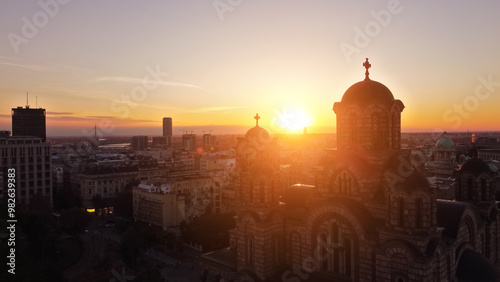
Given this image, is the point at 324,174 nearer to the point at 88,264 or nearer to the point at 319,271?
the point at 319,271

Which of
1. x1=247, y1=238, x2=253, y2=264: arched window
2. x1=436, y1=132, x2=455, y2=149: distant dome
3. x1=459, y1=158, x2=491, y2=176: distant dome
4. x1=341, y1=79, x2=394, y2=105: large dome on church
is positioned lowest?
x1=247, y1=238, x2=253, y2=264: arched window

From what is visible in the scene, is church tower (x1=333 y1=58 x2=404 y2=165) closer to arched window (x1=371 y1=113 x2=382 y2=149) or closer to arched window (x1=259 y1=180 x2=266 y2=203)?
arched window (x1=371 y1=113 x2=382 y2=149)

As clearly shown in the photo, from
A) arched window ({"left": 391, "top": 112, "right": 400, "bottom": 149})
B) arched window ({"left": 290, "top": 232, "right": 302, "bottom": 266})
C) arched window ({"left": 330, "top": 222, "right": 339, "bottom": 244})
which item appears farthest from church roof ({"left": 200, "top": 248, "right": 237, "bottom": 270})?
arched window ({"left": 391, "top": 112, "right": 400, "bottom": 149})

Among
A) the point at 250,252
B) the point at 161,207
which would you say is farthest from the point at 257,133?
the point at 161,207

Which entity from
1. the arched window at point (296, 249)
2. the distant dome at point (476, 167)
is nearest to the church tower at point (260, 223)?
the arched window at point (296, 249)

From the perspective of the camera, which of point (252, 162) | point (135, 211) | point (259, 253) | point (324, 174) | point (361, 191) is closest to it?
point (361, 191)

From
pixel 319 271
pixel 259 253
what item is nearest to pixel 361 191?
pixel 319 271

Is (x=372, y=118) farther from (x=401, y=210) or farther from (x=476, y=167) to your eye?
(x=476, y=167)
